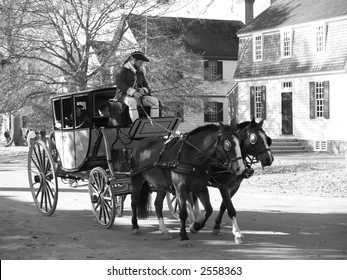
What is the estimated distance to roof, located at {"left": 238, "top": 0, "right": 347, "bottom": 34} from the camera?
3651 centimetres

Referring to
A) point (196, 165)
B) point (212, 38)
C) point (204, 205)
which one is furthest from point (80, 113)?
point (212, 38)

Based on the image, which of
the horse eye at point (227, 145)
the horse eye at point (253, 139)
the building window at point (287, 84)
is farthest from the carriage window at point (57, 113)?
the building window at point (287, 84)

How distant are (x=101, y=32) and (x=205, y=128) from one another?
20.0 meters

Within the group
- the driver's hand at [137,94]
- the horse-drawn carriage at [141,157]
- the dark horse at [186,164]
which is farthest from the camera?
the driver's hand at [137,94]

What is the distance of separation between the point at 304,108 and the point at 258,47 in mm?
5901

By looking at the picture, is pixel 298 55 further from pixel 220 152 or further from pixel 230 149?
pixel 230 149

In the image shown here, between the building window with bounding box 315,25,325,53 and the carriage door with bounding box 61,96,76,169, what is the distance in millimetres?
25404

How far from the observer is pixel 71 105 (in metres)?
13.4

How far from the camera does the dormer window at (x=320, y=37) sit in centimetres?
3666

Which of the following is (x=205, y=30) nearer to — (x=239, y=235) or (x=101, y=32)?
(x=101, y=32)

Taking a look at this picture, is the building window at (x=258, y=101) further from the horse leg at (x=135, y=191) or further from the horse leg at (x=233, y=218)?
the horse leg at (x=233, y=218)

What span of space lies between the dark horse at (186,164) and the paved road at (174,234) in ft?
1.67

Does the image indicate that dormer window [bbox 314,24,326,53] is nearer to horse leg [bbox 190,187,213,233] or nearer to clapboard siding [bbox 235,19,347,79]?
clapboard siding [bbox 235,19,347,79]

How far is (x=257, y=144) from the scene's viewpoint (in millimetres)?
10680
